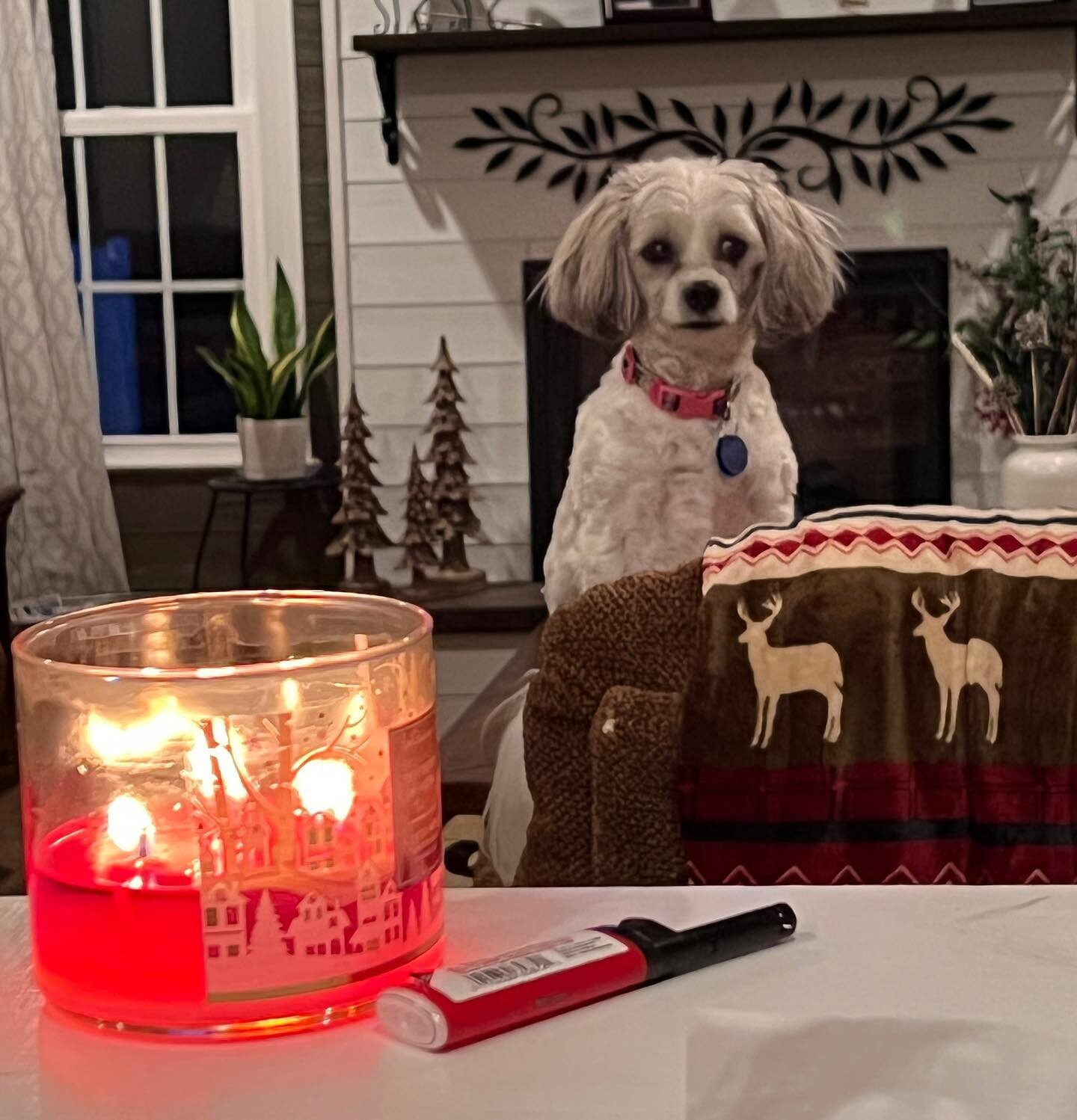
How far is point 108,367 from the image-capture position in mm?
3857

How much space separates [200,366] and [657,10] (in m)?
1.39

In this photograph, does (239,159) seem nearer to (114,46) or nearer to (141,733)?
(114,46)

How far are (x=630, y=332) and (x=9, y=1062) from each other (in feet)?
7.86

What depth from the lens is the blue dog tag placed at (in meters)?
2.40

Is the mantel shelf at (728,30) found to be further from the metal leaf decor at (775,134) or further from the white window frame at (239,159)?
the white window frame at (239,159)

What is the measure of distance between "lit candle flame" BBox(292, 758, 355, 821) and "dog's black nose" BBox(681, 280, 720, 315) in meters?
2.31

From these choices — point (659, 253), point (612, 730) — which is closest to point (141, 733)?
point (612, 730)

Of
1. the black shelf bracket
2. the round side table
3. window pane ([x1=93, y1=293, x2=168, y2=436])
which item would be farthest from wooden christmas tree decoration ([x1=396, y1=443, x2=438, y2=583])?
window pane ([x1=93, y1=293, x2=168, y2=436])

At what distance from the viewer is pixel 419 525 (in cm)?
349

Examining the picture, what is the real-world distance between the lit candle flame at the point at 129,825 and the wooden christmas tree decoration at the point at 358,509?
9.65ft

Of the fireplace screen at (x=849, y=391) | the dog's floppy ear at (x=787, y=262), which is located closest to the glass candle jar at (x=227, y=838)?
the dog's floppy ear at (x=787, y=262)

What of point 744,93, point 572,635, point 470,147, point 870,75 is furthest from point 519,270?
point 572,635

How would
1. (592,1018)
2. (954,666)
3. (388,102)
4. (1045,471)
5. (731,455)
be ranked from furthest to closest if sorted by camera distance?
(388,102) → (1045,471) → (731,455) → (954,666) → (592,1018)

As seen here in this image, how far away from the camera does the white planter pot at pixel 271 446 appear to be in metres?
3.48
